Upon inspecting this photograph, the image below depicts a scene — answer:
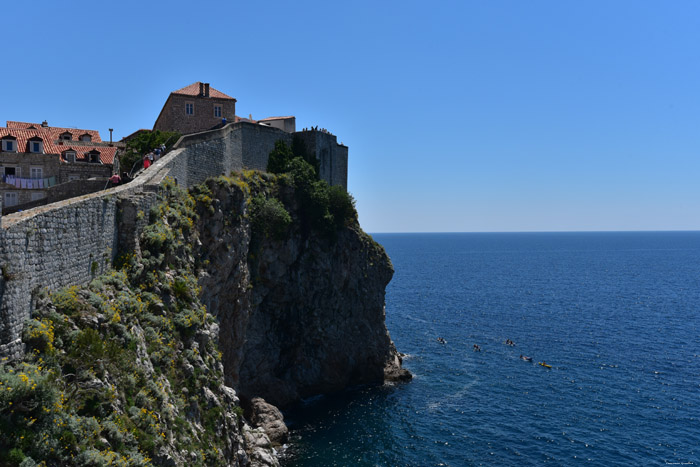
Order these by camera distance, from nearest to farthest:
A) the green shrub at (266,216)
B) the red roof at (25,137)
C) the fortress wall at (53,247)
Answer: the fortress wall at (53,247), the red roof at (25,137), the green shrub at (266,216)

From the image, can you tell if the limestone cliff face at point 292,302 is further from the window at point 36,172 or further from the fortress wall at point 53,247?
the fortress wall at point 53,247

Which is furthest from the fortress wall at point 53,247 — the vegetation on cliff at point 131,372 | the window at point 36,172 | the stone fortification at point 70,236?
the window at point 36,172

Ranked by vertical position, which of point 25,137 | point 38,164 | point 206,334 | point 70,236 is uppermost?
point 25,137

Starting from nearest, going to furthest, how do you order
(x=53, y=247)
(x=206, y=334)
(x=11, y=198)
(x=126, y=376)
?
(x=126, y=376) < (x=53, y=247) < (x=206, y=334) < (x=11, y=198)

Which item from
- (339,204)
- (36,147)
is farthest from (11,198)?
(339,204)

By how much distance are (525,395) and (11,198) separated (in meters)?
48.4

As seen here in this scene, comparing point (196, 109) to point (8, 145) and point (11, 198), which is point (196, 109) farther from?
point (11, 198)

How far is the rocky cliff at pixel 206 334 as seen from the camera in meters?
14.8

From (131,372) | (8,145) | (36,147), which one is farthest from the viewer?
(36,147)

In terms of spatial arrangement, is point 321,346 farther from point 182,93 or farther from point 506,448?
point 182,93

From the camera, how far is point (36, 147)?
114 ft

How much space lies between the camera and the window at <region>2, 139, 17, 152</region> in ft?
110

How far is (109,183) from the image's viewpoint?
29.5 metres

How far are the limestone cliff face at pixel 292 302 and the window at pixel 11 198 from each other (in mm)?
11652
